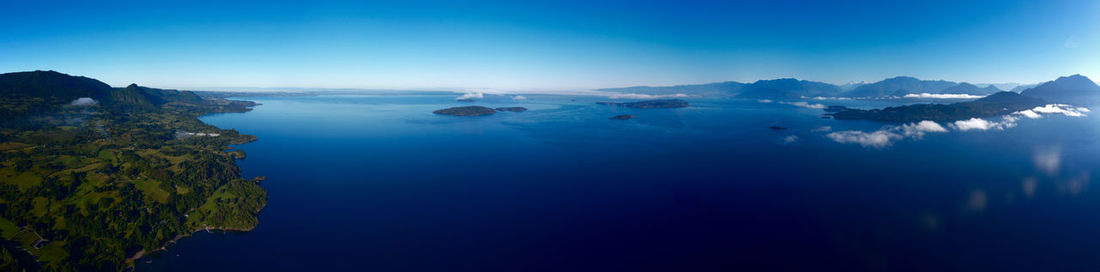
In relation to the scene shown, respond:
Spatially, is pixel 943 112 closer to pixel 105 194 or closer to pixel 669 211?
pixel 669 211

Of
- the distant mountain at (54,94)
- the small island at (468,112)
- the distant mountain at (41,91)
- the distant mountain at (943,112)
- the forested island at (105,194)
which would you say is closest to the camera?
the forested island at (105,194)

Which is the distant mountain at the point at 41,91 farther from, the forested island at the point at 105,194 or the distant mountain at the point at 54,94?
the forested island at the point at 105,194

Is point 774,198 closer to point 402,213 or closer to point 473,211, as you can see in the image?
point 473,211

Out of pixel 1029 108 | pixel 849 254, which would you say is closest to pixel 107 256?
pixel 849 254

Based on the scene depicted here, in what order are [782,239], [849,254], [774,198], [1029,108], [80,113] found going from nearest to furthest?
[849,254] → [782,239] → [774,198] → [80,113] → [1029,108]

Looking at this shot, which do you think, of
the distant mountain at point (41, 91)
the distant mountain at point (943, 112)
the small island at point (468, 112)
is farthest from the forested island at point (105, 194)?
the distant mountain at point (943, 112)

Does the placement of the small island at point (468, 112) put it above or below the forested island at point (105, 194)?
above

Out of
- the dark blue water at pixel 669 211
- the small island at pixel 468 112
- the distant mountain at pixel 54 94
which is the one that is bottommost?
the dark blue water at pixel 669 211

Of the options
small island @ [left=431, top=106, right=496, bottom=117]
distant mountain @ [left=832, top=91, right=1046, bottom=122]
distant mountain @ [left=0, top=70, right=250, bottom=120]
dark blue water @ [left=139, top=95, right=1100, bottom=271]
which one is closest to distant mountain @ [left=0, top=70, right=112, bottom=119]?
distant mountain @ [left=0, top=70, right=250, bottom=120]
